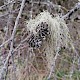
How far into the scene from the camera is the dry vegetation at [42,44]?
3.60 feet

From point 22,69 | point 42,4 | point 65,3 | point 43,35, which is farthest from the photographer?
point 65,3

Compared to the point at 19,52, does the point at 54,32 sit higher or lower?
higher

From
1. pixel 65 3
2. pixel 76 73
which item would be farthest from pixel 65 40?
pixel 65 3

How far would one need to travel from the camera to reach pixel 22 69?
1722mm

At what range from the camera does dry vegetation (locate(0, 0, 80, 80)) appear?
1.10m

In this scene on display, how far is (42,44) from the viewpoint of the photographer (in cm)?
110

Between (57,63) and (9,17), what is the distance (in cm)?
48

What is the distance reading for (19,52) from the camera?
1.74m

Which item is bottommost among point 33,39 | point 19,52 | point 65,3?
point 19,52

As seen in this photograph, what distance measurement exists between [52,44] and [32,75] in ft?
2.31

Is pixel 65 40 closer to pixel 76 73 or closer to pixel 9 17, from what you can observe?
pixel 76 73

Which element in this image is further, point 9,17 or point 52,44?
point 9,17

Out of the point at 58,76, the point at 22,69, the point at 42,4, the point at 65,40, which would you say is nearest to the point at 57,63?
the point at 58,76

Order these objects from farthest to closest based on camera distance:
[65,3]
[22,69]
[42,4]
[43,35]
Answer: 1. [65,3]
2. [42,4]
3. [22,69]
4. [43,35]
